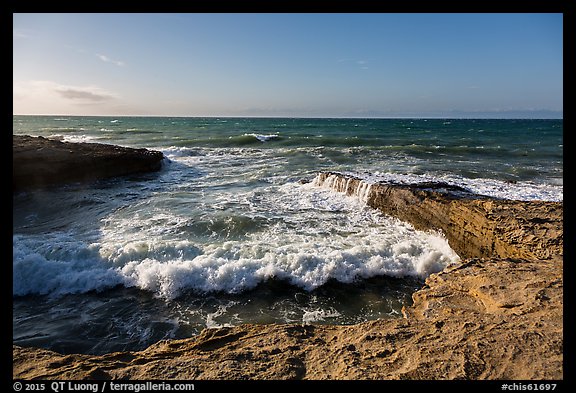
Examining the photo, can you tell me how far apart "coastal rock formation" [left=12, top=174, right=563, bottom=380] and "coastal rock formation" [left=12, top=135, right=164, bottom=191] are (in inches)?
471

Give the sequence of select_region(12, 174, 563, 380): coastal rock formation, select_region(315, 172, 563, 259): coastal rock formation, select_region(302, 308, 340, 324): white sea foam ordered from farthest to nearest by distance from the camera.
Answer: select_region(315, 172, 563, 259): coastal rock formation, select_region(302, 308, 340, 324): white sea foam, select_region(12, 174, 563, 380): coastal rock formation

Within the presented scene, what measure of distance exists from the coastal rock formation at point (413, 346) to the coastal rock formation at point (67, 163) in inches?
471

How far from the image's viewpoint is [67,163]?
44.4 feet

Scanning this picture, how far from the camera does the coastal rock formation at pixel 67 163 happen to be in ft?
40.5

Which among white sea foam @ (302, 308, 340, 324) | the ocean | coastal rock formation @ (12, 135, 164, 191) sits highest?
coastal rock formation @ (12, 135, 164, 191)

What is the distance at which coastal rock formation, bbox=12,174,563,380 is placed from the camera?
8.42ft

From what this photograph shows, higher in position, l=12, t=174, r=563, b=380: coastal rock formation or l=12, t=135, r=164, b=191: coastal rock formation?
l=12, t=135, r=164, b=191: coastal rock formation

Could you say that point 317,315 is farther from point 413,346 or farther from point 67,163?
point 67,163

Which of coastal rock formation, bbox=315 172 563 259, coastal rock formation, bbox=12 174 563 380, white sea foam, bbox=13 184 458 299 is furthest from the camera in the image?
white sea foam, bbox=13 184 458 299

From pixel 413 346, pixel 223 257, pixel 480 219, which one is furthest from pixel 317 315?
pixel 480 219

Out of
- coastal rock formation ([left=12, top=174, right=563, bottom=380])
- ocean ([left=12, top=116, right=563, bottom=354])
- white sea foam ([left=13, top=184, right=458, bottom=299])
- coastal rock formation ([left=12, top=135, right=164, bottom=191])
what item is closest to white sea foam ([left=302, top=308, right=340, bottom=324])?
ocean ([left=12, top=116, right=563, bottom=354])

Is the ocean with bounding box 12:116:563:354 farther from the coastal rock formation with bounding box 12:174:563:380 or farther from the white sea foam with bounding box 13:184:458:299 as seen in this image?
the coastal rock formation with bounding box 12:174:563:380

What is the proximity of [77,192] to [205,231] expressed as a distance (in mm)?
7512
